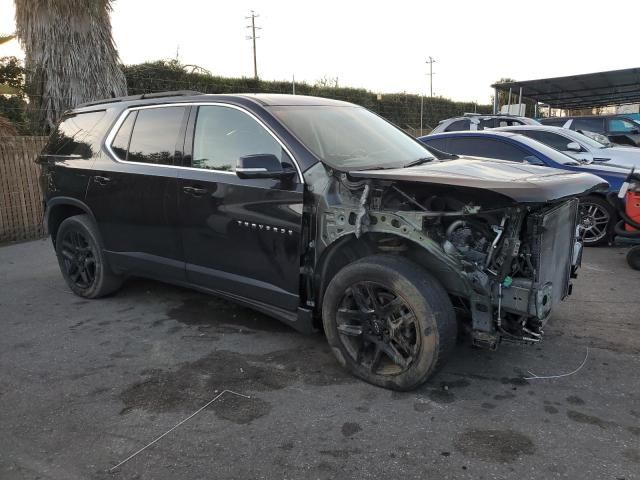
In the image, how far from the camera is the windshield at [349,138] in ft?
12.1

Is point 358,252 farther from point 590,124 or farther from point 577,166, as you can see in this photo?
point 590,124

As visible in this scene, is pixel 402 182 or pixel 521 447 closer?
pixel 521 447

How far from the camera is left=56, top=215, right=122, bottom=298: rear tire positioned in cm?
500

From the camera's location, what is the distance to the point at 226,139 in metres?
3.99

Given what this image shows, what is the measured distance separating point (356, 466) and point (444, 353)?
875 mm

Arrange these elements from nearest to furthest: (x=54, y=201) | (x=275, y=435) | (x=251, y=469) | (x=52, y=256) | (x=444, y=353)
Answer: (x=251, y=469)
(x=275, y=435)
(x=444, y=353)
(x=54, y=201)
(x=52, y=256)

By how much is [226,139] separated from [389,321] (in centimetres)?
188

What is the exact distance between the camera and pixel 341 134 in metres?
4.03

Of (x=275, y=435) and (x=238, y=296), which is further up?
(x=238, y=296)

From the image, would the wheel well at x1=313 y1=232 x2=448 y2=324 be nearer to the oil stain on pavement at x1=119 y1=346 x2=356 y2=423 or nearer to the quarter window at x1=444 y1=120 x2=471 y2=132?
the oil stain on pavement at x1=119 y1=346 x2=356 y2=423

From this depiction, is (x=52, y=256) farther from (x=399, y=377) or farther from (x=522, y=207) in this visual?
(x=522, y=207)

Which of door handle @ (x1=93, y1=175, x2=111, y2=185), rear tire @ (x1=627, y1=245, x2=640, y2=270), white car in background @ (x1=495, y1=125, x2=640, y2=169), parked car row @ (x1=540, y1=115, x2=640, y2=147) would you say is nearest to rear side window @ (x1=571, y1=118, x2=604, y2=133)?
parked car row @ (x1=540, y1=115, x2=640, y2=147)

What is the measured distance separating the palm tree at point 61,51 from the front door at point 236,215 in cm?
667

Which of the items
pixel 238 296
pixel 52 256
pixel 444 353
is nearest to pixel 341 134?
pixel 238 296
